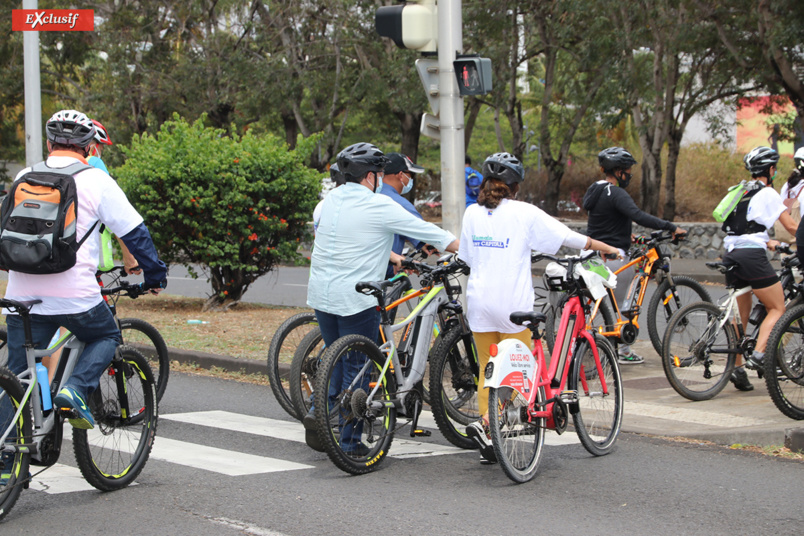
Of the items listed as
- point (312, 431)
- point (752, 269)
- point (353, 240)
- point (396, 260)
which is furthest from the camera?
point (752, 269)

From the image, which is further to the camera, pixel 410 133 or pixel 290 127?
pixel 290 127

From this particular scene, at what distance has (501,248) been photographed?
5.55 meters

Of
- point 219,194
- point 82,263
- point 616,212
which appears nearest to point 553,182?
point 219,194

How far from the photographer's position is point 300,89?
27.2m

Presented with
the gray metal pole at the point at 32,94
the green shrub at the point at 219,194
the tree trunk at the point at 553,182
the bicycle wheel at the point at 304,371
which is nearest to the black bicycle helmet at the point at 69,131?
the bicycle wheel at the point at 304,371

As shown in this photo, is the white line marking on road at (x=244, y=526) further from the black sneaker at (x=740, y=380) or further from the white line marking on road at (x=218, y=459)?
the black sneaker at (x=740, y=380)

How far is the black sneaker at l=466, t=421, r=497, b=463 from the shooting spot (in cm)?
546

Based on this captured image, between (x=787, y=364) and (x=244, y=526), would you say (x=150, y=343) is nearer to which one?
(x=244, y=526)

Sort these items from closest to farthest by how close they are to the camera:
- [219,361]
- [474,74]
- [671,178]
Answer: [474,74], [219,361], [671,178]

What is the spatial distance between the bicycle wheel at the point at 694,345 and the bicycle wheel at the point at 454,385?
2.06 metres

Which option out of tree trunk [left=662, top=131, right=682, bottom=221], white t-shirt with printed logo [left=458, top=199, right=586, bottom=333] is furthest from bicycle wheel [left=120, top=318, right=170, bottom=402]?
tree trunk [left=662, top=131, right=682, bottom=221]

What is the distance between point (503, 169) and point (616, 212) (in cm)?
351

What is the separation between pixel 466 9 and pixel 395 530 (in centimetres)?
2073

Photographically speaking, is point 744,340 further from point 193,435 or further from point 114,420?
point 114,420
